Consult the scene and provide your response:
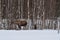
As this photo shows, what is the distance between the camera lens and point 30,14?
5645 mm

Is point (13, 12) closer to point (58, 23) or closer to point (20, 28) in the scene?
point (20, 28)

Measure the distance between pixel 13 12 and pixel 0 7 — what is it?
0.54 feet

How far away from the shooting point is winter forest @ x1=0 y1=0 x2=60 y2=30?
564cm

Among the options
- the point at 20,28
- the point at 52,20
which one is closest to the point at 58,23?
the point at 52,20

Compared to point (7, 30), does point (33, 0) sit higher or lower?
higher

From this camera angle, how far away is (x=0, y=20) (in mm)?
5645
